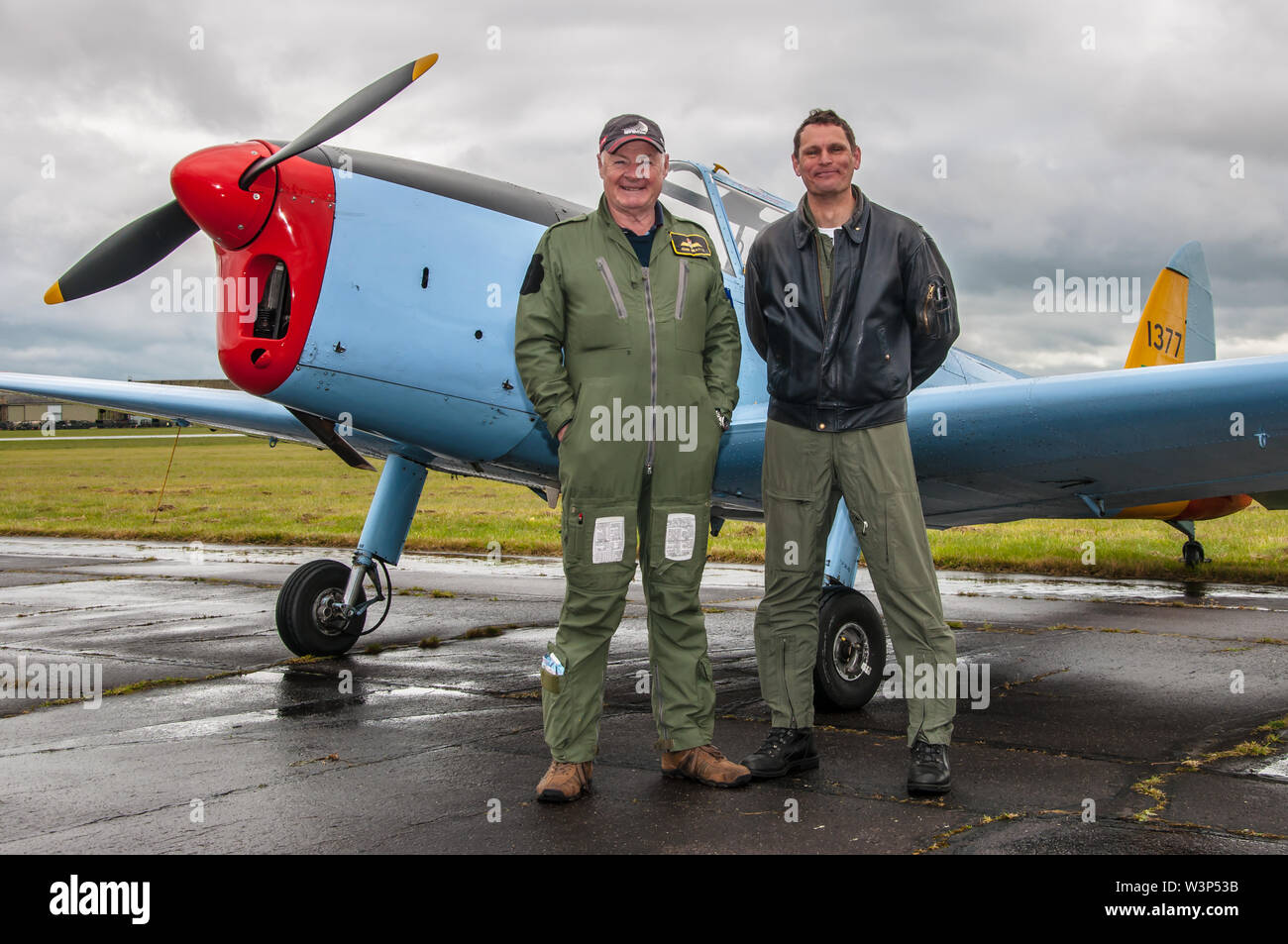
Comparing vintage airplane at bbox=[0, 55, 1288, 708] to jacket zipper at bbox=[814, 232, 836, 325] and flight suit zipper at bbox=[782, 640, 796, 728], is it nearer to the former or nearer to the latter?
flight suit zipper at bbox=[782, 640, 796, 728]

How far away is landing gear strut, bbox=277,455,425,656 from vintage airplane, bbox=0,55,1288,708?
2.48 ft

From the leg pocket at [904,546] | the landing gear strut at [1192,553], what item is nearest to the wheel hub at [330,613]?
the leg pocket at [904,546]

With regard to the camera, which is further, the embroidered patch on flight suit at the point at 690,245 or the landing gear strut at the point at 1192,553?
the landing gear strut at the point at 1192,553

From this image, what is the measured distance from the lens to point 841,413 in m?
3.36

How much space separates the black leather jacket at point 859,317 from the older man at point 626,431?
27 cm

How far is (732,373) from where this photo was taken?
3438mm

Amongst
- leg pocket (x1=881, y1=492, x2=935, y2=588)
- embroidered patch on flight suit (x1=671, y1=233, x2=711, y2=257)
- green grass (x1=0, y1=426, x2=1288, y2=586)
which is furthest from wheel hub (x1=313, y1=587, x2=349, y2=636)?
green grass (x1=0, y1=426, x2=1288, y2=586)

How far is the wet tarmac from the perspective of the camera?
2787 millimetres

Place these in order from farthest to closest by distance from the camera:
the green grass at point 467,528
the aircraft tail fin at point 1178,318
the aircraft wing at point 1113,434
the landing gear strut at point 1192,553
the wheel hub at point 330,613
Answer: the green grass at point 467,528
the landing gear strut at point 1192,553
the aircraft tail fin at point 1178,318
the wheel hub at point 330,613
the aircraft wing at point 1113,434

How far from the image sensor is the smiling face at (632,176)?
331 cm

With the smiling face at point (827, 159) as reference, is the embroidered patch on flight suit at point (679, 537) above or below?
below

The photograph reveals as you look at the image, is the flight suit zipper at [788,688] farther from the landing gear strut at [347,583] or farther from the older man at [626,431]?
the landing gear strut at [347,583]

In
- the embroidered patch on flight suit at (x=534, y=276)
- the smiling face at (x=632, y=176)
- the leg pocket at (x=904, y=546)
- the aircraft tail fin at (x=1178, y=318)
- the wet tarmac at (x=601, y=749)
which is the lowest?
the wet tarmac at (x=601, y=749)

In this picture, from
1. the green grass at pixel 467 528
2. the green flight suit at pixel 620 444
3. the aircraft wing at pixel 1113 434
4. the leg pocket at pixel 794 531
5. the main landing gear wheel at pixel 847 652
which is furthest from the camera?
the green grass at pixel 467 528
